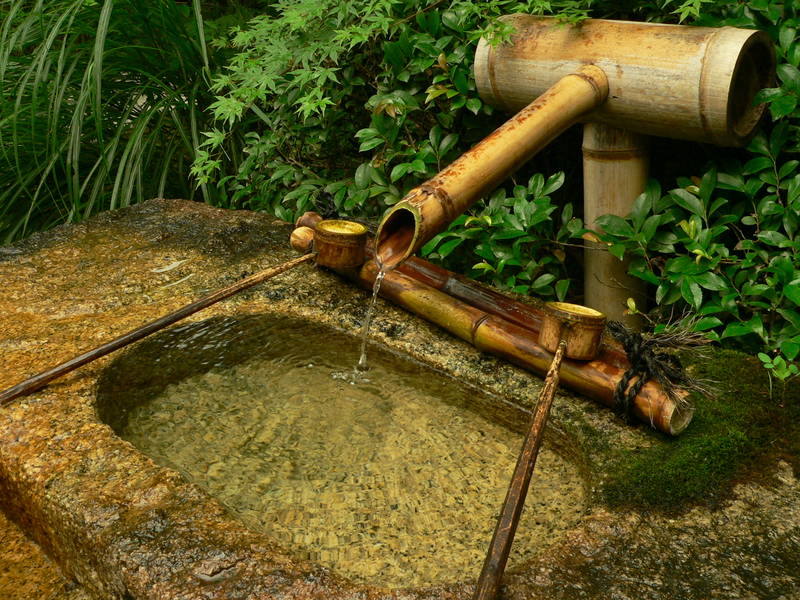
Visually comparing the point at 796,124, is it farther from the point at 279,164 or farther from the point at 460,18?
the point at 279,164

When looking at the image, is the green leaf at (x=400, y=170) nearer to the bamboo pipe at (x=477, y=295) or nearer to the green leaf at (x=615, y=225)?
the bamboo pipe at (x=477, y=295)

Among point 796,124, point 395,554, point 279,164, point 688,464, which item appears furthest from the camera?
point 279,164

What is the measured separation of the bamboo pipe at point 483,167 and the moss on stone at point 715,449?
80 cm

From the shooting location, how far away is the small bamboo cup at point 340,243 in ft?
9.22

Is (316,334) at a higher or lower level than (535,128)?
lower

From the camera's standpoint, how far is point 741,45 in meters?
2.45

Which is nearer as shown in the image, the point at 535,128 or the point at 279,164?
the point at 535,128

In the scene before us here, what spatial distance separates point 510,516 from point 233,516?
2.17ft

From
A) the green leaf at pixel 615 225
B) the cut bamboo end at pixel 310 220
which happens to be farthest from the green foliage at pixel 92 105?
the green leaf at pixel 615 225

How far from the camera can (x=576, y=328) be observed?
7.42 ft

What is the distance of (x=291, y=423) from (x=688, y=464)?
1.13 m

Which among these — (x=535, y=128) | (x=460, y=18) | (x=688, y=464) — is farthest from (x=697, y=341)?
(x=460, y=18)

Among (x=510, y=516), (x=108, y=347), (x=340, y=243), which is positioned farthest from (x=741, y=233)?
(x=108, y=347)

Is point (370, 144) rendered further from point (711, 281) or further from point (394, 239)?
point (711, 281)
